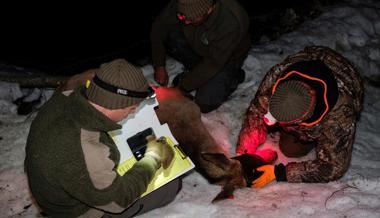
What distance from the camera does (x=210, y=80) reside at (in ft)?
14.1

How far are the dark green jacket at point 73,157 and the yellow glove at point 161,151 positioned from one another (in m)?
0.53

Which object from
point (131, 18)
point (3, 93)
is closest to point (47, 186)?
point (3, 93)

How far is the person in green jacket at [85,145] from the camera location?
1.95 metres

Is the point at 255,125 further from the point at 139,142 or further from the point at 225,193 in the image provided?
the point at 139,142

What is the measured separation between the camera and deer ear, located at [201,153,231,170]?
10.8ft

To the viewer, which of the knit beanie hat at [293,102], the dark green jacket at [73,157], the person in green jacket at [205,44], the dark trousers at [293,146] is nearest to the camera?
the dark green jacket at [73,157]

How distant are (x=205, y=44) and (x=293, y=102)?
1.84m

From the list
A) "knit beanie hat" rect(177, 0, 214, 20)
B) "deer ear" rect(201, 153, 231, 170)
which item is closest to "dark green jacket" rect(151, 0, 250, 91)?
"knit beanie hat" rect(177, 0, 214, 20)

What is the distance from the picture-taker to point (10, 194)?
318 cm

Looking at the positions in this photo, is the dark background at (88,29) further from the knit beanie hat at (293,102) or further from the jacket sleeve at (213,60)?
the knit beanie hat at (293,102)

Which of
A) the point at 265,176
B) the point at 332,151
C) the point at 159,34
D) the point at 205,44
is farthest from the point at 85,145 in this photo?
the point at 159,34

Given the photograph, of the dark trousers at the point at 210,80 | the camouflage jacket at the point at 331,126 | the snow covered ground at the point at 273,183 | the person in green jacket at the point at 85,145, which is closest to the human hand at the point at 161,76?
the snow covered ground at the point at 273,183

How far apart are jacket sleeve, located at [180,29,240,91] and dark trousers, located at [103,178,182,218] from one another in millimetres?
1499

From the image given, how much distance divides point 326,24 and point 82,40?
200 inches
